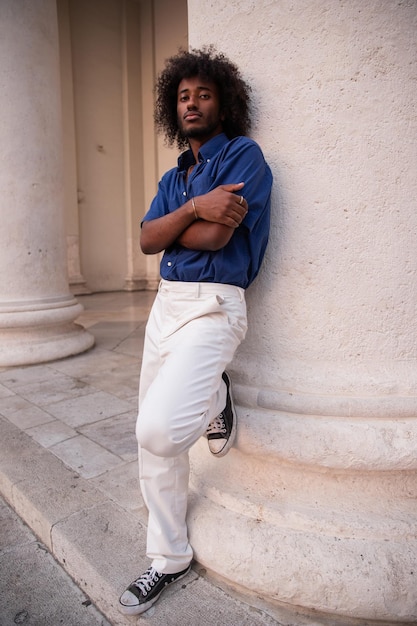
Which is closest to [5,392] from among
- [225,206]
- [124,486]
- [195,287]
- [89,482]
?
[89,482]

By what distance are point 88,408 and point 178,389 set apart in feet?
7.30

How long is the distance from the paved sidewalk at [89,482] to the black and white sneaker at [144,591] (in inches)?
1.1

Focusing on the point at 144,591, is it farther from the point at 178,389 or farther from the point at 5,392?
the point at 5,392

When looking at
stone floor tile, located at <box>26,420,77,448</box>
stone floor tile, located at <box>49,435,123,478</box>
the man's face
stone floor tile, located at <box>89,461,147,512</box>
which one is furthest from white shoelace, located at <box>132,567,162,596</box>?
the man's face

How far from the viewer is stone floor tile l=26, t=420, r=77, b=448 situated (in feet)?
9.04

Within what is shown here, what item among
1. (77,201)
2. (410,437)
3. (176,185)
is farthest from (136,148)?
(410,437)

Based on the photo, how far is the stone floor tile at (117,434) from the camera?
262 cm

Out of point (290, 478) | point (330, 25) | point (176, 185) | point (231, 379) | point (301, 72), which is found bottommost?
point (290, 478)

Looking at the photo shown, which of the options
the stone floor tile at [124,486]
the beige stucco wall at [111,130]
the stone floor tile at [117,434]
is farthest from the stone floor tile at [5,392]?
the beige stucco wall at [111,130]

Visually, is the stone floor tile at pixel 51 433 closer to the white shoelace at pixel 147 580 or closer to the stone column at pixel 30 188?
the white shoelace at pixel 147 580

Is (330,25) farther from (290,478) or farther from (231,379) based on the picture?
(290,478)

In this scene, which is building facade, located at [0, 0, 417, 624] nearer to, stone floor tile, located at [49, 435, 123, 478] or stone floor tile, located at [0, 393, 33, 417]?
stone floor tile, located at [49, 435, 123, 478]

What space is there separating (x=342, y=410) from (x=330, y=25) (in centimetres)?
132

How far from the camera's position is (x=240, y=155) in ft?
4.87
